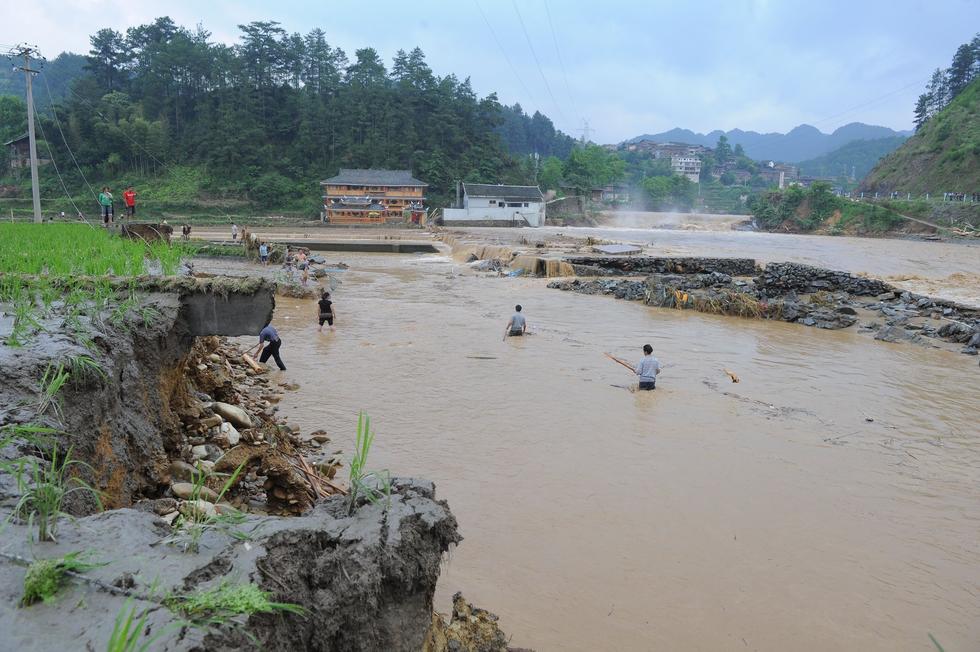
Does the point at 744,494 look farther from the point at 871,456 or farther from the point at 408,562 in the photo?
the point at 408,562

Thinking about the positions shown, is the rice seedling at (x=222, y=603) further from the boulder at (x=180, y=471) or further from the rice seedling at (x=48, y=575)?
the boulder at (x=180, y=471)

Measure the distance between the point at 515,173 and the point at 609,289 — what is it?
51.9 meters

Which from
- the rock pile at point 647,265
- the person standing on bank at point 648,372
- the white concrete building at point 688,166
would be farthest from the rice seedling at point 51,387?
the white concrete building at point 688,166

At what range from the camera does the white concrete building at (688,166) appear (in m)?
135

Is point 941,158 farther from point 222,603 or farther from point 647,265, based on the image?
point 222,603

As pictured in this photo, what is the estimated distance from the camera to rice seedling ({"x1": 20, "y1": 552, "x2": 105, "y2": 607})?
6.82ft

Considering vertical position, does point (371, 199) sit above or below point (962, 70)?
below

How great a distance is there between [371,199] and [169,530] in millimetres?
53827

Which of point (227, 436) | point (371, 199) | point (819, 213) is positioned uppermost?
point (819, 213)

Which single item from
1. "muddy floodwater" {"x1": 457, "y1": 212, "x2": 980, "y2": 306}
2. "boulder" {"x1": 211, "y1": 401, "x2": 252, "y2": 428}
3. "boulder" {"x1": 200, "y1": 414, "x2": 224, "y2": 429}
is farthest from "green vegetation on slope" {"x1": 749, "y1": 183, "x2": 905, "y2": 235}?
"boulder" {"x1": 200, "y1": 414, "x2": 224, "y2": 429}

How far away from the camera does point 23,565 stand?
2230mm

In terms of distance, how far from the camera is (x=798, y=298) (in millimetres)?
22906

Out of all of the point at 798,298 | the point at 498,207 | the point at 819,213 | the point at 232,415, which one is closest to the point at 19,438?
the point at 232,415

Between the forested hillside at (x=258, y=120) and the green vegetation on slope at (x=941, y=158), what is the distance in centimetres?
4385
